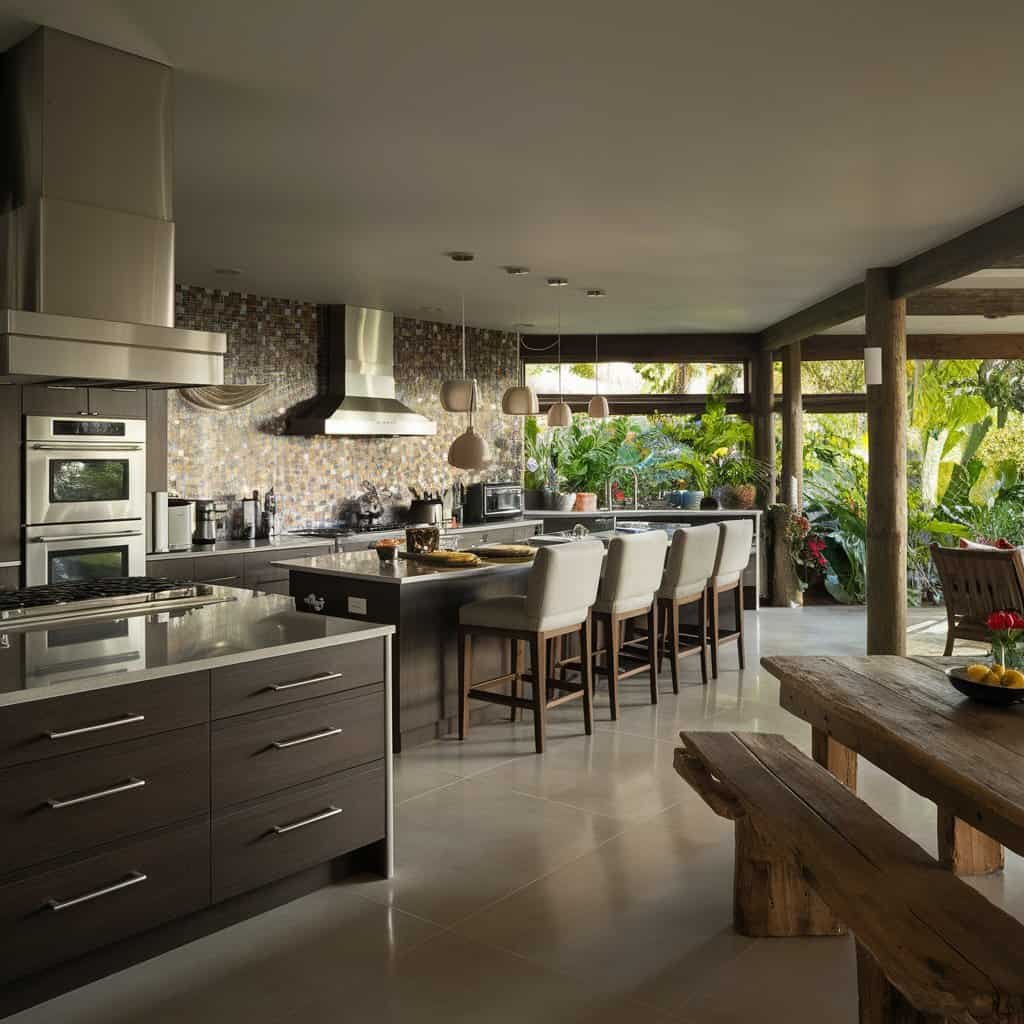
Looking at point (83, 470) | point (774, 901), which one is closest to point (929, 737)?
point (774, 901)

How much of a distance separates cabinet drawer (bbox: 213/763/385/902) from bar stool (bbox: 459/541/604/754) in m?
1.68

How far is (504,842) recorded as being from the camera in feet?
12.6

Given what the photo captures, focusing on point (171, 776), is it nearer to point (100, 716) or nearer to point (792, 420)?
point (100, 716)

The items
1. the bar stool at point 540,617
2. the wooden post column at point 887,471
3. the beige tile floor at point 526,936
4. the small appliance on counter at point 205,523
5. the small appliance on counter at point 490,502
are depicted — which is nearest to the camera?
the beige tile floor at point 526,936

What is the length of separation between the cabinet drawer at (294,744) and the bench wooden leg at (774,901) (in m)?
1.25

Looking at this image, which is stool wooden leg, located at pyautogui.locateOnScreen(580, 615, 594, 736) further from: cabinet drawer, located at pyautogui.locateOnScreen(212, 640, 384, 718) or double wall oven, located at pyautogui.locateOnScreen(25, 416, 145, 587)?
double wall oven, located at pyautogui.locateOnScreen(25, 416, 145, 587)

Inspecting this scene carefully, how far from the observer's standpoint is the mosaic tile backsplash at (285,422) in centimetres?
750

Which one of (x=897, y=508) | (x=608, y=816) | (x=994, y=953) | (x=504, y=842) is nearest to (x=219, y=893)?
(x=504, y=842)

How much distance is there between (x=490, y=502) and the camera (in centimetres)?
931

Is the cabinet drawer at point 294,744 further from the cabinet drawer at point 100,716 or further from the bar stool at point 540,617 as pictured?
the bar stool at point 540,617

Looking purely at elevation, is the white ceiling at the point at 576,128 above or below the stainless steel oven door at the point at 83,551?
above

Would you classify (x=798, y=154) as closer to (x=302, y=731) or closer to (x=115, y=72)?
(x=115, y=72)

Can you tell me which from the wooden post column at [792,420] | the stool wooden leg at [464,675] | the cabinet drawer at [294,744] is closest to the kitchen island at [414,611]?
the stool wooden leg at [464,675]

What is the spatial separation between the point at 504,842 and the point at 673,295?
5.23m
